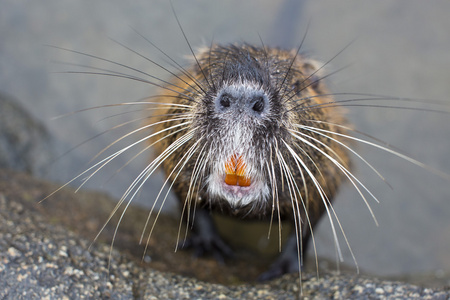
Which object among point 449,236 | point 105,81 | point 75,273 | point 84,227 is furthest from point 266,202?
point 105,81

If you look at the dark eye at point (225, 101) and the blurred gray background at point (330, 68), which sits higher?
the blurred gray background at point (330, 68)

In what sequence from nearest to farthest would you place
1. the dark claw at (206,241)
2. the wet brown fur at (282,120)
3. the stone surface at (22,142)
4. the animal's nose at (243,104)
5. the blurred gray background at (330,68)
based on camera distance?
the animal's nose at (243,104) < the wet brown fur at (282,120) < the dark claw at (206,241) < the stone surface at (22,142) < the blurred gray background at (330,68)

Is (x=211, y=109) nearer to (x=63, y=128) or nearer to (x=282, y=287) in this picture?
(x=282, y=287)

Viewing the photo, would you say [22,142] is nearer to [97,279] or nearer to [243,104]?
[97,279]

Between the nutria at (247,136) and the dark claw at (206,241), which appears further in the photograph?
the dark claw at (206,241)

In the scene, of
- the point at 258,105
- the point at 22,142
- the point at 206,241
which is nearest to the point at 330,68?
the point at 206,241

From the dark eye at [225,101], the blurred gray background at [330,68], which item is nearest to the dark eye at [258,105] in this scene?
the dark eye at [225,101]

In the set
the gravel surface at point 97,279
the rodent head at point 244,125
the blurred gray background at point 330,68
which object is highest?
the blurred gray background at point 330,68

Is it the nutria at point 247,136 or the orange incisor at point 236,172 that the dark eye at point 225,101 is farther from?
the orange incisor at point 236,172
